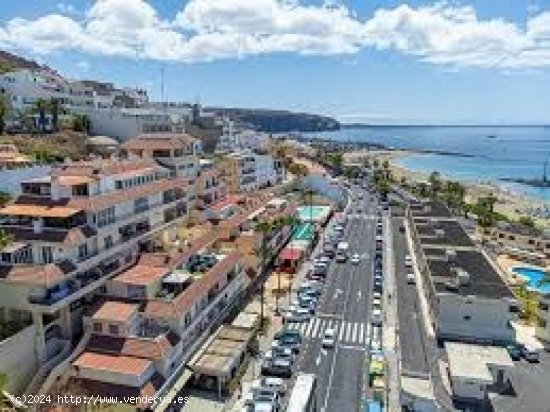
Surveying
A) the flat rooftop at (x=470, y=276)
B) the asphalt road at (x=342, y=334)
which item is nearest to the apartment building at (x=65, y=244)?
the asphalt road at (x=342, y=334)

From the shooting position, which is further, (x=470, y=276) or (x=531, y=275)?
(x=531, y=275)

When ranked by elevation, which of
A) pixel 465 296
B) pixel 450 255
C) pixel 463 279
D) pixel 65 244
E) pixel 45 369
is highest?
pixel 65 244

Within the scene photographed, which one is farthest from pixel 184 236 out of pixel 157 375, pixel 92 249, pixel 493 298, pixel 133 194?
pixel 493 298

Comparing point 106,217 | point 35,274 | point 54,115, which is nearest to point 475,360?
point 106,217

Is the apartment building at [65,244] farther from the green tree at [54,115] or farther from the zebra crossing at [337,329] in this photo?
the green tree at [54,115]

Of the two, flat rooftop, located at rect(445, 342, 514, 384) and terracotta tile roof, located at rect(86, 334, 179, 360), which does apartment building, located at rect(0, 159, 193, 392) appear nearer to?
terracotta tile roof, located at rect(86, 334, 179, 360)

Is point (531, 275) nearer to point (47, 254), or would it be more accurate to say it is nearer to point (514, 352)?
point (514, 352)

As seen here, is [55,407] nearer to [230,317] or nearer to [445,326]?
[230,317]

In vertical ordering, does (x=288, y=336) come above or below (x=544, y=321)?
below
